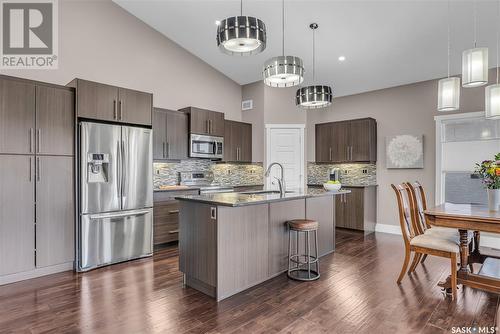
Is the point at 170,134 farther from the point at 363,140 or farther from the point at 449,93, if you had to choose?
the point at 449,93

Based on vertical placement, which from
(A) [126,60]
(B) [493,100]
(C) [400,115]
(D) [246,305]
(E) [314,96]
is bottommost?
(D) [246,305]

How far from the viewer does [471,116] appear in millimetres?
5121

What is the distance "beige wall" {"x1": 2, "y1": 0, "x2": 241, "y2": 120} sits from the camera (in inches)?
167

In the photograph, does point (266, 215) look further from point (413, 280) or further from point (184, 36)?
point (184, 36)

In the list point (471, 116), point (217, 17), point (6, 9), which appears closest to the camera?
point (6, 9)

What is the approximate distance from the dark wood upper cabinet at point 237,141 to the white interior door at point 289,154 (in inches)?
21.5

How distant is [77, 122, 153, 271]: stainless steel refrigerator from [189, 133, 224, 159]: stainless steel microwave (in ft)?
3.82

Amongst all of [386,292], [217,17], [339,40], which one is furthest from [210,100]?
[386,292]

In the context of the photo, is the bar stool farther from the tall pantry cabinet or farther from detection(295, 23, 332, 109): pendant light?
the tall pantry cabinet

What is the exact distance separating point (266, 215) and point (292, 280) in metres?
0.83

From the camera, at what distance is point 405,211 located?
335 centimetres

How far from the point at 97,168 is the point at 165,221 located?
140cm

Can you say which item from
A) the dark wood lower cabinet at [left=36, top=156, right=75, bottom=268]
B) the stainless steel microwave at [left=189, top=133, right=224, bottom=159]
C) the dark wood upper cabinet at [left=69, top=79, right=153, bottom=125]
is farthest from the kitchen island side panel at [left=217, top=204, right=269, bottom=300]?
the stainless steel microwave at [left=189, top=133, right=224, bottom=159]

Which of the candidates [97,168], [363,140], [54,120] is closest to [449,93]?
[363,140]
